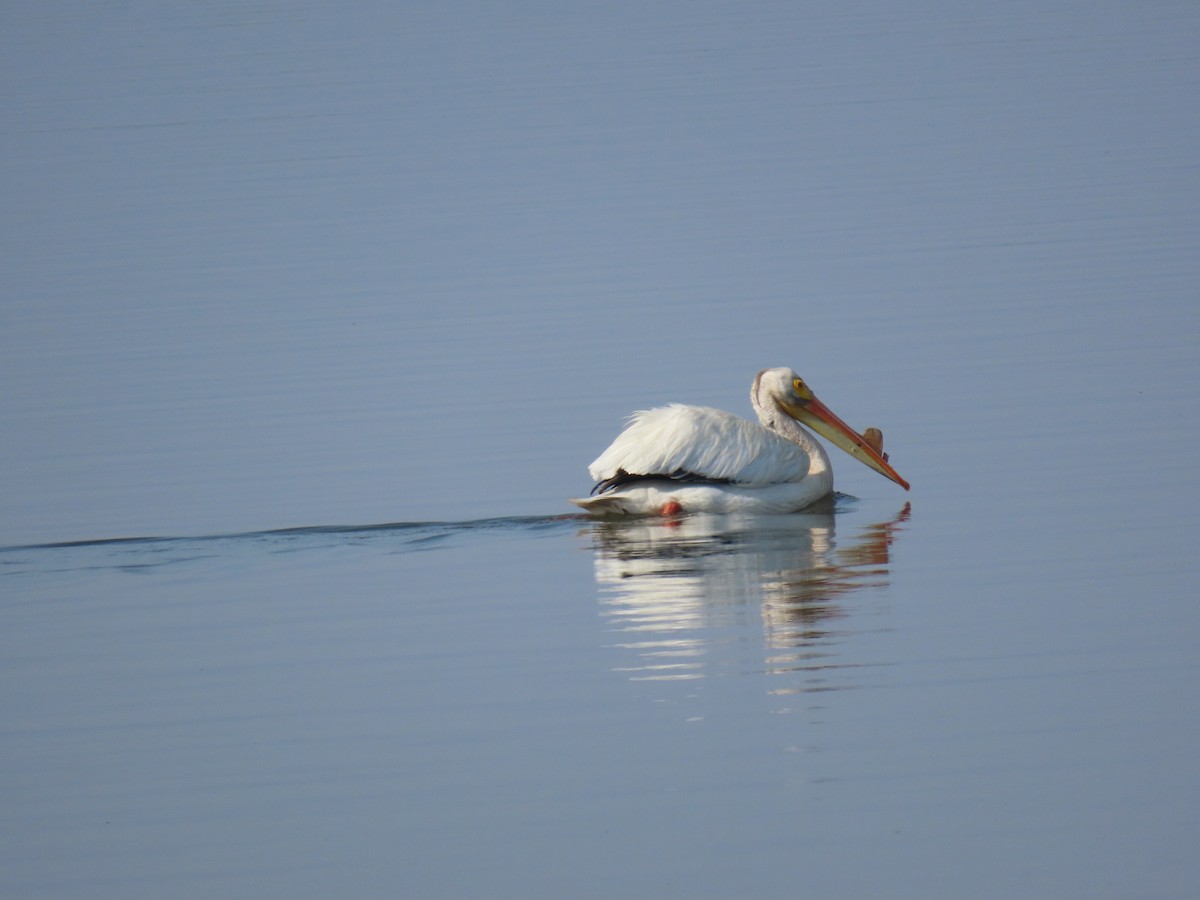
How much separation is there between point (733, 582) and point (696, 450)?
52.0 inches

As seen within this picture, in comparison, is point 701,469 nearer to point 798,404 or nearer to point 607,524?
point 607,524

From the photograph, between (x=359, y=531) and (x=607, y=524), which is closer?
(x=359, y=531)

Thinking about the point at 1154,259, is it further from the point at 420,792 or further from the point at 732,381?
the point at 420,792

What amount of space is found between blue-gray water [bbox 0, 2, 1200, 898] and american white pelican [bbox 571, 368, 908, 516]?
156 millimetres

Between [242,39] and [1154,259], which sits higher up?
[242,39]

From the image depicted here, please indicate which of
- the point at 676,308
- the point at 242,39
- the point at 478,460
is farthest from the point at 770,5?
the point at 478,460

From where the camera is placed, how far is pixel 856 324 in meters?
11.5

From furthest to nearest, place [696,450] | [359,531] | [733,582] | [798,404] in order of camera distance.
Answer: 1. [798,404]
2. [696,450]
3. [359,531]
4. [733,582]

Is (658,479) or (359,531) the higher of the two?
(658,479)

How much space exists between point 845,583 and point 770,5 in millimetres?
28021

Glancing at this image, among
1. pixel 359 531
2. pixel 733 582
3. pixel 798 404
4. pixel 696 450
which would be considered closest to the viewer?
pixel 733 582

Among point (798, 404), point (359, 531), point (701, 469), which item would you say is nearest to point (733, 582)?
point (701, 469)

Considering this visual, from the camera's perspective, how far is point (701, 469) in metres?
8.37

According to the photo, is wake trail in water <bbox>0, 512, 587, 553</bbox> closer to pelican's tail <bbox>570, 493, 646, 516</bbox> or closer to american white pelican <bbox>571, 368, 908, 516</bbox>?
pelican's tail <bbox>570, 493, 646, 516</bbox>
